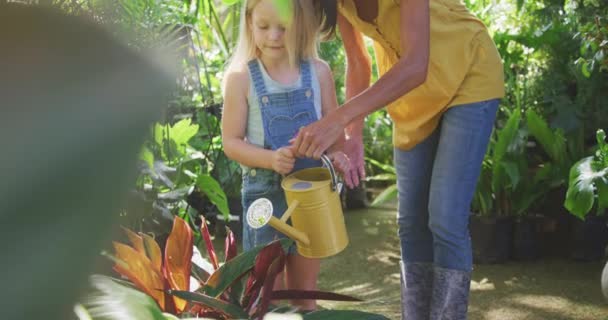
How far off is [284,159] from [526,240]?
236 cm

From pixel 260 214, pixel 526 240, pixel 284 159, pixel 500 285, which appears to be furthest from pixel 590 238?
pixel 260 214

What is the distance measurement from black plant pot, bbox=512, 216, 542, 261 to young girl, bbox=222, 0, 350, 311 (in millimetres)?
1946

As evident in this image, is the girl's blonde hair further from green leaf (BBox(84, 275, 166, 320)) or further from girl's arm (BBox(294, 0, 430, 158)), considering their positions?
green leaf (BBox(84, 275, 166, 320))

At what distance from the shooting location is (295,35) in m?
2.12

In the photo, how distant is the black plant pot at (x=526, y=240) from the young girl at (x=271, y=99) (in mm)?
1946

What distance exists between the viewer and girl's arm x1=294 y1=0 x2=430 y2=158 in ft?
5.43

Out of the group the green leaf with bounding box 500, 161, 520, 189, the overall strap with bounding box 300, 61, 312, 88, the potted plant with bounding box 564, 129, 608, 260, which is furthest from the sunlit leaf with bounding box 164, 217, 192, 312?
the green leaf with bounding box 500, 161, 520, 189

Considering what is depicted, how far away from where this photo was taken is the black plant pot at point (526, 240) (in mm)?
3816

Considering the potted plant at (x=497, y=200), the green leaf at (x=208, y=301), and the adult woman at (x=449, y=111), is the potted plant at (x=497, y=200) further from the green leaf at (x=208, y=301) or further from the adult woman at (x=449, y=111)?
the green leaf at (x=208, y=301)

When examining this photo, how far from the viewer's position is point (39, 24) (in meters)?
0.34

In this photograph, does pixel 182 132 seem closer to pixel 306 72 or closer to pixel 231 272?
pixel 306 72

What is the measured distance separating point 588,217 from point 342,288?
1.27 meters

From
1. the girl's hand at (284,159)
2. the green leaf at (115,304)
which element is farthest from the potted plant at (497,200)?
the green leaf at (115,304)

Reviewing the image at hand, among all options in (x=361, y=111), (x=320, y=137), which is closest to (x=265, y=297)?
(x=320, y=137)
